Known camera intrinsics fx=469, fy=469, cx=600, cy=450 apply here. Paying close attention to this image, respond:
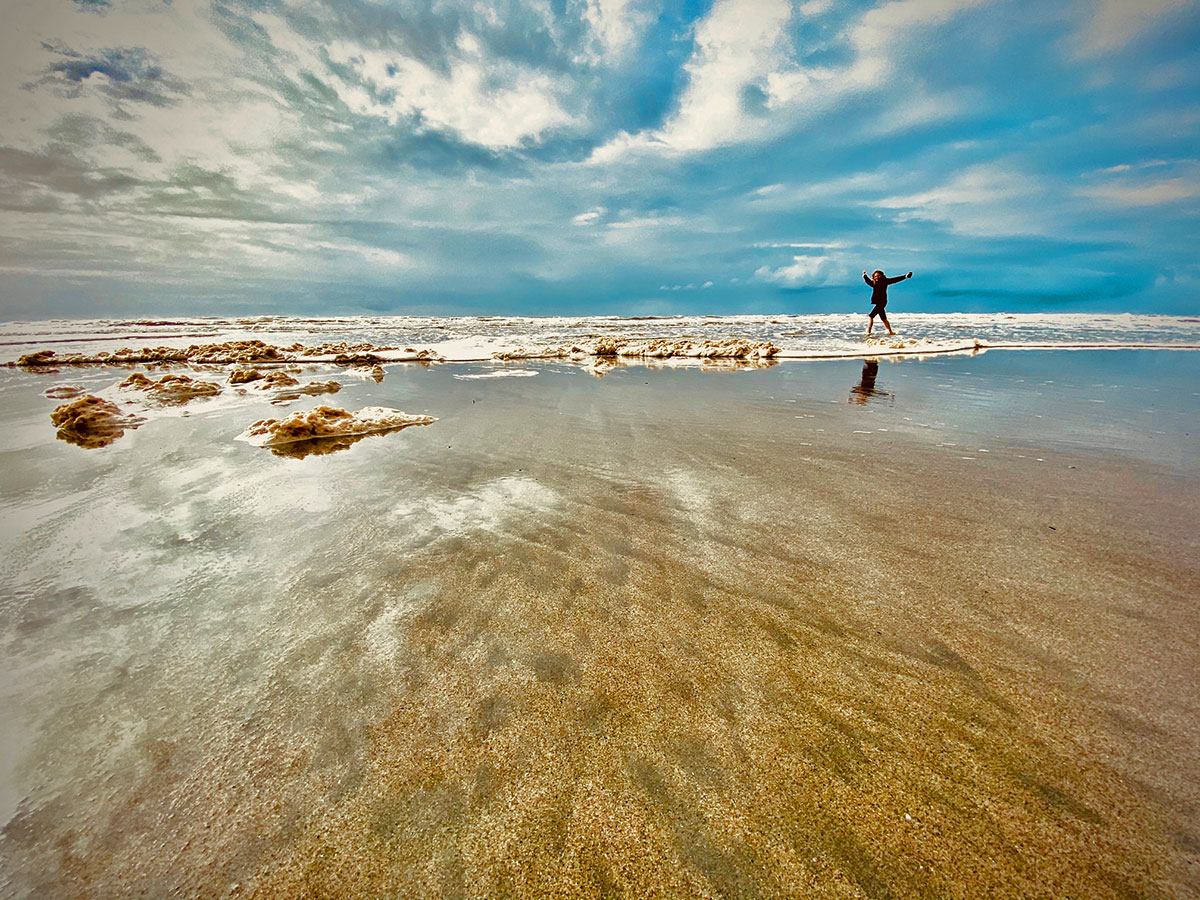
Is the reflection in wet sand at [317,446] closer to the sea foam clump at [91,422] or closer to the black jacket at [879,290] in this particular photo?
the sea foam clump at [91,422]

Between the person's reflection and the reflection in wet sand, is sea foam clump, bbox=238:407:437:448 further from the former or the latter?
the person's reflection

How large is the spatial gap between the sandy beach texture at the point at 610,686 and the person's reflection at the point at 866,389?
383 centimetres

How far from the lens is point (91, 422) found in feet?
21.7

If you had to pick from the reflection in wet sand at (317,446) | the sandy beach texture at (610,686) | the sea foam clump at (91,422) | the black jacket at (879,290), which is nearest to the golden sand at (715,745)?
the sandy beach texture at (610,686)

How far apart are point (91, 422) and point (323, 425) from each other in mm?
3698

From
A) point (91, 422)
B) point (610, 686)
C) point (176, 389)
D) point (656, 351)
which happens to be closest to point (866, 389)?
point (656, 351)

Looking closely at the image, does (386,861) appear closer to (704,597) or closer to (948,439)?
(704,597)

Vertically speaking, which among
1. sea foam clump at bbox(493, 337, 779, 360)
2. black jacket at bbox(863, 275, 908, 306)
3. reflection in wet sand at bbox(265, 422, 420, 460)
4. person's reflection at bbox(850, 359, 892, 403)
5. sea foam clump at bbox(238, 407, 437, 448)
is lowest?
reflection in wet sand at bbox(265, 422, 420, 460)

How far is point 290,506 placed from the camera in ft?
12.1

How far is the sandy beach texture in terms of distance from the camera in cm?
128

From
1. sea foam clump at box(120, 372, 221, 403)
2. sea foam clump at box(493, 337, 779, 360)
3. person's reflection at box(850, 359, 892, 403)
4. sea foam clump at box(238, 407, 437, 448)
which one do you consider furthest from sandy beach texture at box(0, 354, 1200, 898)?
sea foam clump at box(493, 337, 779, 360)

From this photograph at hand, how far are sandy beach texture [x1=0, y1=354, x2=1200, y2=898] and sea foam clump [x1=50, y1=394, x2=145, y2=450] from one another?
7.63ft

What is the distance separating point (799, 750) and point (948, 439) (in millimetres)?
4982

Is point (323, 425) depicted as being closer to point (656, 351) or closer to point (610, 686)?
point (610, 686)
